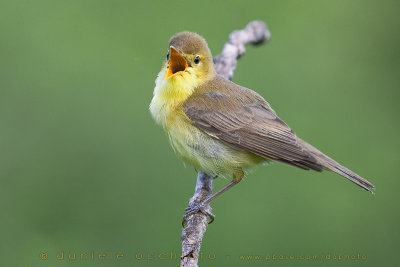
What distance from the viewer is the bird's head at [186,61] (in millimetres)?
4578

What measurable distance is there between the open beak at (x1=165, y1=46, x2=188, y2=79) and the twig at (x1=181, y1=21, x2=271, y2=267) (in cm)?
86

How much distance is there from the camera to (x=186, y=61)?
15.2 ft

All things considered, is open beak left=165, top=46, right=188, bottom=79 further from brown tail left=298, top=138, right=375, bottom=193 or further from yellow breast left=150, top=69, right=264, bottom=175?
brown tail left=298, top=138, right=375, bottom=193

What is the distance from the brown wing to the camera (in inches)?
167

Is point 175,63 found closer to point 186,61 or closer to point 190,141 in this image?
point 186,61

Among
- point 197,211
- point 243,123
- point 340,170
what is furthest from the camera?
point 243,123

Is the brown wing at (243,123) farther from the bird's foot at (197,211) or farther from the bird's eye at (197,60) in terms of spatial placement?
the bird's foot at (197,211)

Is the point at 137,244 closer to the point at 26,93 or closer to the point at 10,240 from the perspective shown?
the point at 10,240

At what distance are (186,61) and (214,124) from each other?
0.60 metres

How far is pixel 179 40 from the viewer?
15.3 ft

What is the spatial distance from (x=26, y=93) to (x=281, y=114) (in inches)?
108

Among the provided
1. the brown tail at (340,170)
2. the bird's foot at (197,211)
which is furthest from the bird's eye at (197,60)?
the bird's foot at (197,211)

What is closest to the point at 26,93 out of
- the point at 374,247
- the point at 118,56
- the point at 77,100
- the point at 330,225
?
the point at 77,100

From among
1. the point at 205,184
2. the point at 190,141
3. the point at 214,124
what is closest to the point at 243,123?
the point at 214,124
